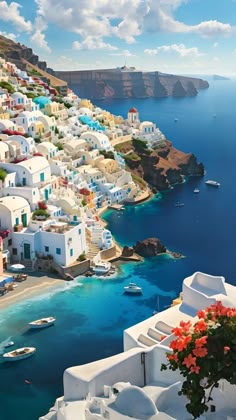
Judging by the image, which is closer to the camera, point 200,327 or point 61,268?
point 200,327

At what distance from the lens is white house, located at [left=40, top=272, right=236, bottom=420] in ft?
70.3

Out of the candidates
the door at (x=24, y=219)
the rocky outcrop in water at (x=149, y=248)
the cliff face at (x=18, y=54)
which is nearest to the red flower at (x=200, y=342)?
the door at (x=24, y=219)

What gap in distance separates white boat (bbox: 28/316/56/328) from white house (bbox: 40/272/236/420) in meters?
11.4

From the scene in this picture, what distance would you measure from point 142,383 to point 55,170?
4037cm

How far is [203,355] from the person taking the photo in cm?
1725

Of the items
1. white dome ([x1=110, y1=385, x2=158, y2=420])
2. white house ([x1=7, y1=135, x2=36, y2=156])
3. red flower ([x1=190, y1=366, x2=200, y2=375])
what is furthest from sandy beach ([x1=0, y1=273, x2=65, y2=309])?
red flower ([x1=190, y1=366, x2=200, y2=375])

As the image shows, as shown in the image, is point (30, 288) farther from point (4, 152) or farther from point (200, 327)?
point (200, 327)

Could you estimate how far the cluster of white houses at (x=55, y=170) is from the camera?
162 feet

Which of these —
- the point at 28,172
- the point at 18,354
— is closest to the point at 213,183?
the point at 28,172

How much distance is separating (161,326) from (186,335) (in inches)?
391

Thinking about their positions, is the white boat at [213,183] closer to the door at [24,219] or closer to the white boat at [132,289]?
the door at [24,219]

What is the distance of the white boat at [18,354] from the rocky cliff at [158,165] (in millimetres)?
45364

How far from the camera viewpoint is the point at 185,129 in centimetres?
15225

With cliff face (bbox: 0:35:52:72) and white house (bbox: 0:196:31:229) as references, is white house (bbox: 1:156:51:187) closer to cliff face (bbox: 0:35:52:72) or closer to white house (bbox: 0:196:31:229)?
white house (bbox: 0:196:31:229)
